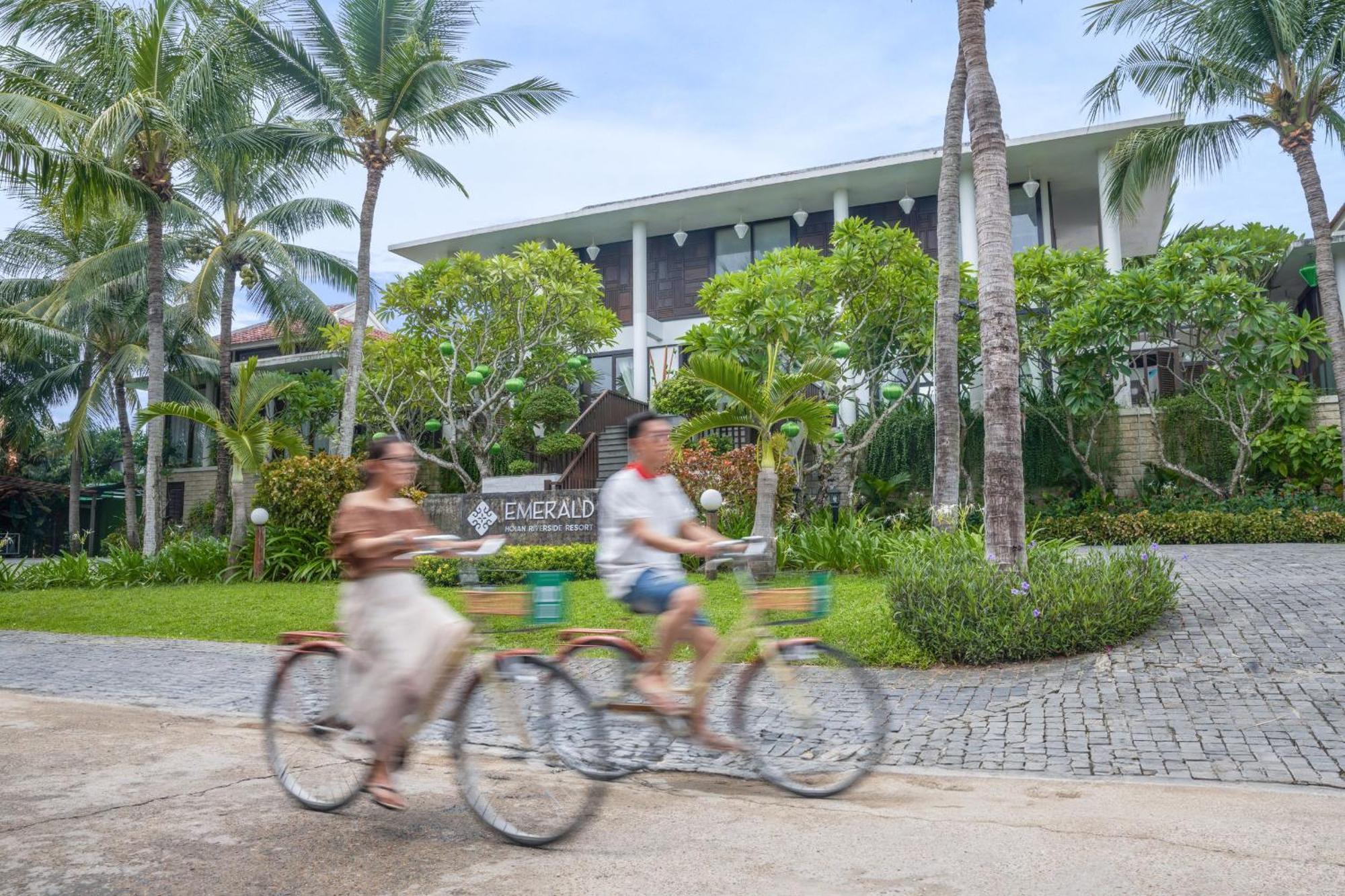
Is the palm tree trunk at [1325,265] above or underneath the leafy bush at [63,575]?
above

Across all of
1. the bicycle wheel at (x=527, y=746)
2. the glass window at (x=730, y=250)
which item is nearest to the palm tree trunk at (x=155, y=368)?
the glass window at (x=730, y=250)

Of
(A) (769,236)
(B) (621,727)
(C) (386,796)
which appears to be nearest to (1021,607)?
(B) (621,727)

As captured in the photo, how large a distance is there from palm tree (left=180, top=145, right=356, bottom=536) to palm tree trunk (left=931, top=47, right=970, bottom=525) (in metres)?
14.5

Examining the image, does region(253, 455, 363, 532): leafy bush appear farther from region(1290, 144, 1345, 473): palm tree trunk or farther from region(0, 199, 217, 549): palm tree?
region(1290, 144, 1345, 473): palm tree trunk

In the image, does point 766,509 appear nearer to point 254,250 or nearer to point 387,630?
point 387,630

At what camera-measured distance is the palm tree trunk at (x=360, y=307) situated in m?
18.4

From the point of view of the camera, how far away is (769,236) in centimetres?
2638

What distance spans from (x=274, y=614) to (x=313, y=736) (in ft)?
28.0

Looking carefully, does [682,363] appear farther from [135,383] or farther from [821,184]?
[135,383]

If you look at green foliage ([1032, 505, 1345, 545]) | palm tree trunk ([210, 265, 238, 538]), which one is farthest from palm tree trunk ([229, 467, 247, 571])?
green foliage ([1032, 505, 1345, 545])

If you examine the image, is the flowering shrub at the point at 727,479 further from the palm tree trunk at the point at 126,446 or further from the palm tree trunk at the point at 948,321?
the palm tree trunk at the point at 126,446

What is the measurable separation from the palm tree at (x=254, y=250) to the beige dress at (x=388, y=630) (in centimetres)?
1928

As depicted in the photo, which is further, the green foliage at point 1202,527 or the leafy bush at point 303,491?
the leafy bush at point 303,491

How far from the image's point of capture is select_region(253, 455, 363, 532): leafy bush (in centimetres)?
1673
